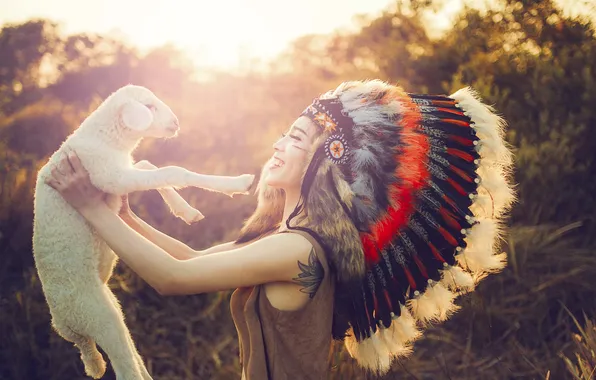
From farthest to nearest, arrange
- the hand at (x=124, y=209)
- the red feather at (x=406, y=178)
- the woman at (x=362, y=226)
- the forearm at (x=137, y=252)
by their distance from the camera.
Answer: the hand at (x=124, y=209)
the red feather at (x=406, y=178)
the woman at (x=362, y=226)
the forearm at (x=137, y=252)

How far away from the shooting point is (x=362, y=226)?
1.92m

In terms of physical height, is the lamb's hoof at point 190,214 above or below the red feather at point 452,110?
below

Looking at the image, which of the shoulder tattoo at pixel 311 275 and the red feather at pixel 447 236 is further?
the red feather at pixel 447 236

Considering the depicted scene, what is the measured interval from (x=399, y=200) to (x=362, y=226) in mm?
153

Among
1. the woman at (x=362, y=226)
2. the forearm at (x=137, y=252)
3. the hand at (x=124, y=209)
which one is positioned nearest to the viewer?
the forearm at (x=137, y=252)

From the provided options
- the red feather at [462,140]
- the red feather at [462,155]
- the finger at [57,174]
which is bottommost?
the finger at [57,174]

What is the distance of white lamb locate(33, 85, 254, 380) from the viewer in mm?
1751

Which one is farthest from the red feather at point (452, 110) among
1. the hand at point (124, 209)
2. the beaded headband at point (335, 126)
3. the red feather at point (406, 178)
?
the hand at point (124, 209)

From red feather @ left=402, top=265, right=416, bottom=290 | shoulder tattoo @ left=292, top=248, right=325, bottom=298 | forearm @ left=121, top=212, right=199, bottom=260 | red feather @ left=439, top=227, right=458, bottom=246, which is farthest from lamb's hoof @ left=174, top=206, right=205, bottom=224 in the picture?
red feather @ left=439, top=227, right=458, bottom=246

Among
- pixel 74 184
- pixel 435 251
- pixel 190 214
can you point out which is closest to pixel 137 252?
pixel 74 184

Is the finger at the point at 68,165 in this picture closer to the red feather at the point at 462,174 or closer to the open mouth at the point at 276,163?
the open mouth at the point at 276,163

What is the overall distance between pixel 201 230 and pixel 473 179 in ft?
12.1

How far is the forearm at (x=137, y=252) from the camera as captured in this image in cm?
170

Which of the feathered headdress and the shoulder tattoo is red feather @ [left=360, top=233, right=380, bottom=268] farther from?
the shoulder tattoo
